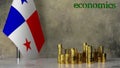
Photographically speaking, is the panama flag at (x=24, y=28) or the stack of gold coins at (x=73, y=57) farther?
the panama flag at (x=24, y=28)

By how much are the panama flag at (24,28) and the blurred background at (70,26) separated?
0.27 meters

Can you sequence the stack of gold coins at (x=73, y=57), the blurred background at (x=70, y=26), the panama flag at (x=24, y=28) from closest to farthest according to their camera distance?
the stack of gold coins at (x=73, y=57), the panama flag at (x=24, y=28), the blurred background at (x=70, y=26)

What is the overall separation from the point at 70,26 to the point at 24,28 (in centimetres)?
57

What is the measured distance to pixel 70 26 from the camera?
3221mm

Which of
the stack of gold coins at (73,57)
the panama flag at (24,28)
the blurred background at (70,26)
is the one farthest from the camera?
the blurred background at (70,26)

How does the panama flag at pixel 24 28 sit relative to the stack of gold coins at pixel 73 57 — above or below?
above

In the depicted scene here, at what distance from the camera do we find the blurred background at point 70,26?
3.21m

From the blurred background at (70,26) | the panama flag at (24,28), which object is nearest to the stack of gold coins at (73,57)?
the panama flag at (24,28)

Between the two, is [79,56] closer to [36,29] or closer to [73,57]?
[73,57]

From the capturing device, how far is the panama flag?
2.83 meters

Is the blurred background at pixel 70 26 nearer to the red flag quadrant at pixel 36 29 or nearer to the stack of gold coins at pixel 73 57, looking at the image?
the red flag quadrant at pixel 36 29

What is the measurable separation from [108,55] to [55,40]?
58cm

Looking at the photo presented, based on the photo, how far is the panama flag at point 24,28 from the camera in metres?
2.83

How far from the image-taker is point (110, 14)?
3.23 metres
